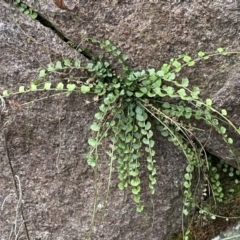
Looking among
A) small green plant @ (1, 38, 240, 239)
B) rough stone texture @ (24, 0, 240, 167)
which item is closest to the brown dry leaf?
rough stone texture @ (24, 0, 240, 167)

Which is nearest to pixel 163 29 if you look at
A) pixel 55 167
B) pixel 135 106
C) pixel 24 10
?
pixel 135 106

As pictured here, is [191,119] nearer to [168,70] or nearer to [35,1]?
[168,70]

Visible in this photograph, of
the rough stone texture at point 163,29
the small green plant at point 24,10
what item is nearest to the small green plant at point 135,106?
the rough stone texture at point 163,29

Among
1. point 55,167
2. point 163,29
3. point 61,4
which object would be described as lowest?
point 55,167

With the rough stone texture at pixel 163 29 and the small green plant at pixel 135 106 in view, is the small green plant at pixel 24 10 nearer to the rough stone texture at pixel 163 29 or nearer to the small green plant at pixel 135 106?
the rough stone texture at pixel 163 29

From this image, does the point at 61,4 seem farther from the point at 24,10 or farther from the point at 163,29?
the point at 163,29

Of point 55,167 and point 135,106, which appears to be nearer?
point 135,106

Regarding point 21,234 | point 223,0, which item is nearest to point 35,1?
point 223,0
